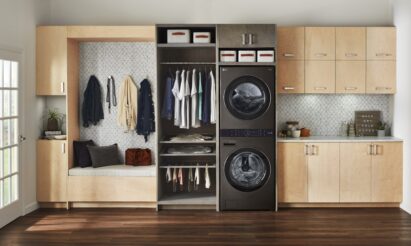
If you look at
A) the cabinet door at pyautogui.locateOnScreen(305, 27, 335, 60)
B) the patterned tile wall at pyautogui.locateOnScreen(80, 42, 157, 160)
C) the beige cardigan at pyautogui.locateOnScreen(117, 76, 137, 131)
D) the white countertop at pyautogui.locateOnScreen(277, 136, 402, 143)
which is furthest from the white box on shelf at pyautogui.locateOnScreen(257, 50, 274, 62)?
the beige cardigan at pyautogui.locateOnScreen(117, 76, 137, 131)

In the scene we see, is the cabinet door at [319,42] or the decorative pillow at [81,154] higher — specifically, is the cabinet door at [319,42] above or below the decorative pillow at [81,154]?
above

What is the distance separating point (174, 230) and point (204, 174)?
1.63 meters

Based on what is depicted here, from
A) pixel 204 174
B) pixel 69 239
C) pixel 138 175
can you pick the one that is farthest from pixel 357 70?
pixel 69 239

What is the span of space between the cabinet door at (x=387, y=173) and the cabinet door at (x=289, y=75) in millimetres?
1274

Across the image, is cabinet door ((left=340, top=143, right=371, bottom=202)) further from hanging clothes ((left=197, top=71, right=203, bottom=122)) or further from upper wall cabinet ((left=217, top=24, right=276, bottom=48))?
hanging clothes ((left=197, top=71, right=203, bottom=122))

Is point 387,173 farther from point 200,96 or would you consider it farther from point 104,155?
point 104,155

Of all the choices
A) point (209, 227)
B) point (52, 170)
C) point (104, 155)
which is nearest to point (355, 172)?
point (209, 227)

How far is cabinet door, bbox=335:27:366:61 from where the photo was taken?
6.92m

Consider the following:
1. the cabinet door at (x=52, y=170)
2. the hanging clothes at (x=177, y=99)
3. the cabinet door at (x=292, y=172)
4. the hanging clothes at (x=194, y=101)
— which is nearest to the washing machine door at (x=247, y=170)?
the cabinet door at (x=292, y=172)

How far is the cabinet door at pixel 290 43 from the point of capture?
22.6 ft

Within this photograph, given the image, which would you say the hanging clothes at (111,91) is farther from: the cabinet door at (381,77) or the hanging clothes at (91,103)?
the cabinet door at (381,77)

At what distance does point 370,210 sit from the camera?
6633mm

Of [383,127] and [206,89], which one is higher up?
[206,89]

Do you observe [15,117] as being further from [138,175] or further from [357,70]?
[357,70]
